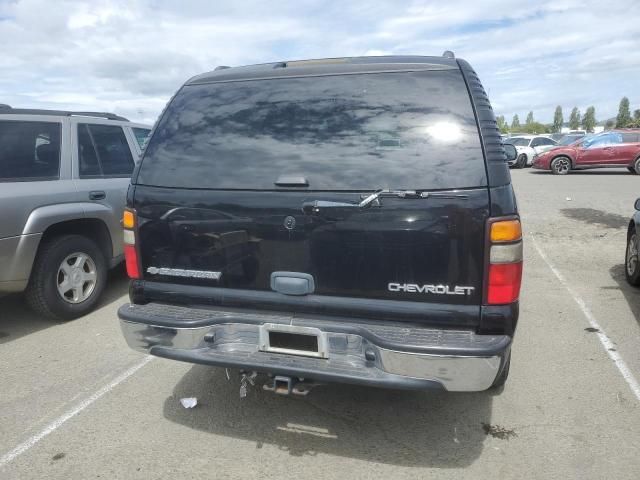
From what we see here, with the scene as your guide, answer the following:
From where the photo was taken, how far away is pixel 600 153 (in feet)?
60.8

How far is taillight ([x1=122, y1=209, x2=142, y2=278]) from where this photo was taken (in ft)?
9.39

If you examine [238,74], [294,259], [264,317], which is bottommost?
[264,317]

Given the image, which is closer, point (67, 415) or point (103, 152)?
point (67, 415)

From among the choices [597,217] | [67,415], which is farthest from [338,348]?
[597,217]

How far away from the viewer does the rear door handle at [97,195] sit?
4832 millimetres

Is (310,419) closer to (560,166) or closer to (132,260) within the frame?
(132,260)

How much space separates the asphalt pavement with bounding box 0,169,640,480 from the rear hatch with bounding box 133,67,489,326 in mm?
876

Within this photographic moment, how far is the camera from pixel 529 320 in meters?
4.68

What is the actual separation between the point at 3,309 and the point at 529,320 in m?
5.27

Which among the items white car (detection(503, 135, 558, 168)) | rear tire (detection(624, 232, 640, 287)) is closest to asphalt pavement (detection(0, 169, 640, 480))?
rear tire (detection(624, 232, 640, 287))

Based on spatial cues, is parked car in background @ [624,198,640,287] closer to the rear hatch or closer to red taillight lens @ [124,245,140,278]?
the rear hatch

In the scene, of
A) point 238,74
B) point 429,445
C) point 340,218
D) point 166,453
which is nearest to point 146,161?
point 238,74

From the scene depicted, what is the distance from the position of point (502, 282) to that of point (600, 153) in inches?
751

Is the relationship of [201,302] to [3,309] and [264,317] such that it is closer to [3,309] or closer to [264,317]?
[264,317]
